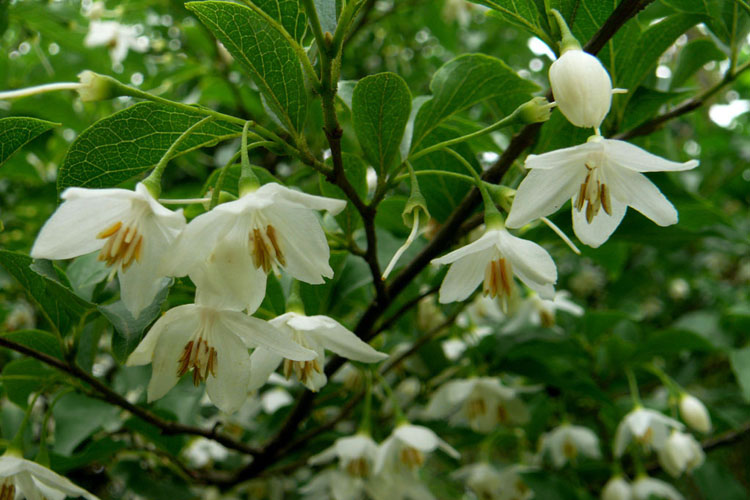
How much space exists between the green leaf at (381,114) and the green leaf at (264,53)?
10 cm

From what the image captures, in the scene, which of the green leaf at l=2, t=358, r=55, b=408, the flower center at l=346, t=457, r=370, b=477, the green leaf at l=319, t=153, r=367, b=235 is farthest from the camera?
the flower center at l=346, t=457, r=370, b=477

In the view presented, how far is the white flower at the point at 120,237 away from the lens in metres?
0.86

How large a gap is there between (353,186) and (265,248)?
0.30 metres

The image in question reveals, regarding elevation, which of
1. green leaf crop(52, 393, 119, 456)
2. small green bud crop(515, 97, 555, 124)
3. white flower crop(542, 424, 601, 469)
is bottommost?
white flower crop(542, 424, 601, 469)

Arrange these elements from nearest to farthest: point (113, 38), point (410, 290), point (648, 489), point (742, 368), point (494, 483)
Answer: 1. point (410, 290)
2. point (742, 368)
3. point (648, 489)
4. point (494, 483)
5. point (113, 38)

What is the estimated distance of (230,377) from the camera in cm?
104

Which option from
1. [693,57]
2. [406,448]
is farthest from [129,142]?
[693,57]

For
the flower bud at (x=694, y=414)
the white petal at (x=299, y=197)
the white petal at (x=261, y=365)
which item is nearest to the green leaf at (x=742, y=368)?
the flower bud at (x=694, y=414)

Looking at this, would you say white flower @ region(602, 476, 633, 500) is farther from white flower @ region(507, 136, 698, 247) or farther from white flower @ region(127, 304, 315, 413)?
white flower @ region(127, 304, 315, 413)

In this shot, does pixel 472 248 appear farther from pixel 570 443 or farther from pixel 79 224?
pixel 570 443

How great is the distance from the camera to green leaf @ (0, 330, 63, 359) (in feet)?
3.94

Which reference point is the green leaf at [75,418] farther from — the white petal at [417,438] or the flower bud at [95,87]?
the flower bud at [95,87]

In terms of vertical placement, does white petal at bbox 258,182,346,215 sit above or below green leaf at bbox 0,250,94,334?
above

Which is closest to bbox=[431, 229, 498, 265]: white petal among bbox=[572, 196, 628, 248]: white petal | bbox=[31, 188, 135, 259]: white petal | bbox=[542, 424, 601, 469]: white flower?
bbox=[572, 196, 628, 248]: white petal
